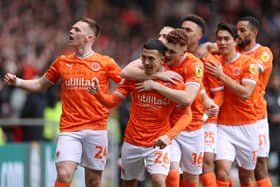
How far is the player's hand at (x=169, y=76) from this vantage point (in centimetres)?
862

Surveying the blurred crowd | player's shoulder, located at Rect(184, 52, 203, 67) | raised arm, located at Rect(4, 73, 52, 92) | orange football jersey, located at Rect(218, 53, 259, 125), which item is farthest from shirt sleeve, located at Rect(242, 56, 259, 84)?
the blurred crowd

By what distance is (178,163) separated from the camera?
9141mm

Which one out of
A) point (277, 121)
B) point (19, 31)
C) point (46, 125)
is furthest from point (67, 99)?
point (19, 31)

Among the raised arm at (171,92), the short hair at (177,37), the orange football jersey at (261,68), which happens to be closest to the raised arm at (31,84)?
the raised arm at (171,92)

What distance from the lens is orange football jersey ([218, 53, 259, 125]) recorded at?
9852 mm

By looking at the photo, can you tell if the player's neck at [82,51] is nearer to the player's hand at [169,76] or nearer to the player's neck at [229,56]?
the player's hand at [169,76]

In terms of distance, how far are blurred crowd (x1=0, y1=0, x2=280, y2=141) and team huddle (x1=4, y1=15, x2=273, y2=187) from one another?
4.41m

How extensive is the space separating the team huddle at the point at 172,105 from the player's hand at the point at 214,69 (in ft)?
0.07

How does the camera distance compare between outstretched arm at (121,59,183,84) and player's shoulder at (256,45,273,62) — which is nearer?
outstretched arm at (121,59,183,84)

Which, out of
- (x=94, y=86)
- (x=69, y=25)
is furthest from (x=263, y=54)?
(x=69, y=25)

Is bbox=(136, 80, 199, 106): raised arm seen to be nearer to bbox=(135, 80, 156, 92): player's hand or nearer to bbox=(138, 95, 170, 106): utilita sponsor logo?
bbox=(135, 80, 156, 92): player's hand

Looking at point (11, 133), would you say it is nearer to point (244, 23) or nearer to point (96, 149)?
point (96, 149)

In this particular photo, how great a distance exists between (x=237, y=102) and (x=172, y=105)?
5.31 feet

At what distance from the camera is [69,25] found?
69.4 feet
